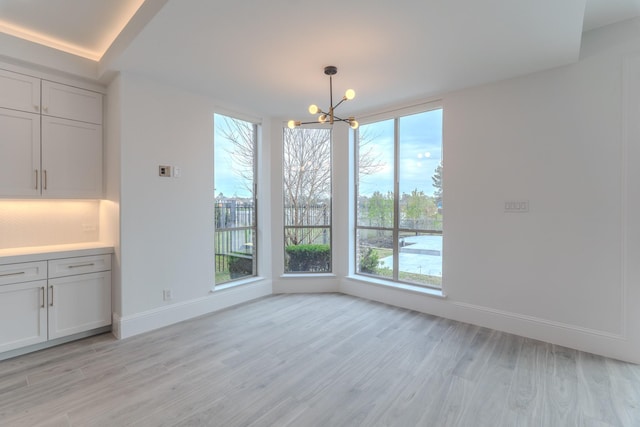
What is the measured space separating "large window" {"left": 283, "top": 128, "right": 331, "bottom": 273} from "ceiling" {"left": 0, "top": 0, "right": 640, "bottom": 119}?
4.22ft

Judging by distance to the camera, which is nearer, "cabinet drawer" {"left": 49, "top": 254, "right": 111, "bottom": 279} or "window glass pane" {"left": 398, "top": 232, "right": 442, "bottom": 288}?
"cabinet drawer" {"left": 49, "top": 254, "right": 111, "bottom": 279}

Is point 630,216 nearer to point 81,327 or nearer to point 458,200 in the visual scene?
point 458,200

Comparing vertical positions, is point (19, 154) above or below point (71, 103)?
Answer: below

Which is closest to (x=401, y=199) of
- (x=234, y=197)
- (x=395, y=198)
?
(x=395, y=198)

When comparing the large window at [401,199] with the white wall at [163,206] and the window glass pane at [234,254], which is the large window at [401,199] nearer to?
the window glass pane at [234,254]

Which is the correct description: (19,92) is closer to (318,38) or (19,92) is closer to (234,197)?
(234,197)

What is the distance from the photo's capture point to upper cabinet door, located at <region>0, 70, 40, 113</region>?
2818mm

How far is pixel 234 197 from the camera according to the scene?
4.36 m

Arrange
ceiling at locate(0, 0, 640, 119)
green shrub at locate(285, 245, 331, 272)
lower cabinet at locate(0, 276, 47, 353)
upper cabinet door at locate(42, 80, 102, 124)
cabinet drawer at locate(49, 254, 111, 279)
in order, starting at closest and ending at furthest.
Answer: ceiling at locate(0, 0, 640, 119) < lower cabinet at locate(0, 276, 47, 353) < cabinet drawer at locate(49, 254, 111, 279) < upper cabinet door at locate(42, 80, 102, 124) < green shrub at locate(285, 245, 331, 272)

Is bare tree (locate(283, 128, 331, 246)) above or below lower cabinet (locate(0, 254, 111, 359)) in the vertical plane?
above

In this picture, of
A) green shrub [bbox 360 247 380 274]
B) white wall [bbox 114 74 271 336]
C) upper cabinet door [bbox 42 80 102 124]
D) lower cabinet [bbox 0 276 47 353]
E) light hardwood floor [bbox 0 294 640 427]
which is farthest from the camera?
green shrub [bbox 360 247 380 274]

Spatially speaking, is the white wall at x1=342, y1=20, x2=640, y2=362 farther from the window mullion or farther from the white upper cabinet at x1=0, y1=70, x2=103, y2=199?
the white upper cabinet at x1=0, y1=70, x2=103, y2=199

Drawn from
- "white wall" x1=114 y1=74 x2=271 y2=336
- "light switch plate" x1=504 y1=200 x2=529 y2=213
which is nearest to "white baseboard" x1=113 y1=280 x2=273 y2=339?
"white wall" x1=114 y1=74 x2=271 y2=336

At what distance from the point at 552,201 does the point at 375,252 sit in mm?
2299
